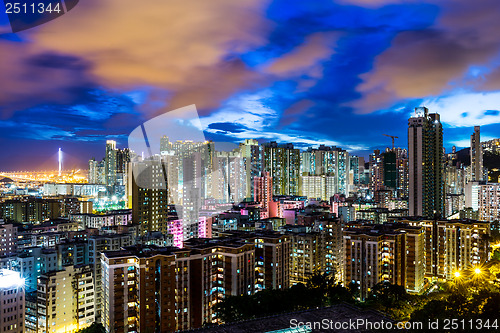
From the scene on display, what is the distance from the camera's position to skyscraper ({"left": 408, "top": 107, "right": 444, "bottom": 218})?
15289 millimetres

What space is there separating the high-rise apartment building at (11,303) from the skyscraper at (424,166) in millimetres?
13389

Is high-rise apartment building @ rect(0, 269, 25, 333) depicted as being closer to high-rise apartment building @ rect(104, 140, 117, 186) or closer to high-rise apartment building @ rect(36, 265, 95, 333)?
high-rise apartment building @ rect(36, 265, 95, 333)

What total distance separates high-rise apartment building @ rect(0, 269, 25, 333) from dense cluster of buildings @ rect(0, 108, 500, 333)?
17 mm

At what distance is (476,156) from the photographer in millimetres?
22281

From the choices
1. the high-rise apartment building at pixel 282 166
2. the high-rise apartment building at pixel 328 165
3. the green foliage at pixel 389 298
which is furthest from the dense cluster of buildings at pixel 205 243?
the high-rise apartment building at pixel 328 165

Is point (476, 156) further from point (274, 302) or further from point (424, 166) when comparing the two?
point (274, 302)

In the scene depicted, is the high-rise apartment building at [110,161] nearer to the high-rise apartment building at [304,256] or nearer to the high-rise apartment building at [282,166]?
the high-rise apartment building at [282,166]

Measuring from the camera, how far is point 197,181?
16734 mm

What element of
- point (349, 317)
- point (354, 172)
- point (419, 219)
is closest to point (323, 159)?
point (354, 172)

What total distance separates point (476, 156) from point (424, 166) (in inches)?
365

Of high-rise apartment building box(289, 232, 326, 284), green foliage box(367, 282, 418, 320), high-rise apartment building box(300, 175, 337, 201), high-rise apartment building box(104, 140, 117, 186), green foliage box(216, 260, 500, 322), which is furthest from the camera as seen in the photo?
high-rise apartment building box(104, 140, 117, 186)

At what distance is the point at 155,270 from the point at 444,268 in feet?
27.8

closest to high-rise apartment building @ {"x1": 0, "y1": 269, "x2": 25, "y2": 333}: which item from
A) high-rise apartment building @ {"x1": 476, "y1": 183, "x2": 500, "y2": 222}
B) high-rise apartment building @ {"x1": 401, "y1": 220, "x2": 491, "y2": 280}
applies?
high-rise apartment building @ {"x1": 401, "y1": 220, "x2": 491, "y2": 280}

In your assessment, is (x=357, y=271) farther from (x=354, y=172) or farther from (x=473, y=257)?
(x=354, y=172)
